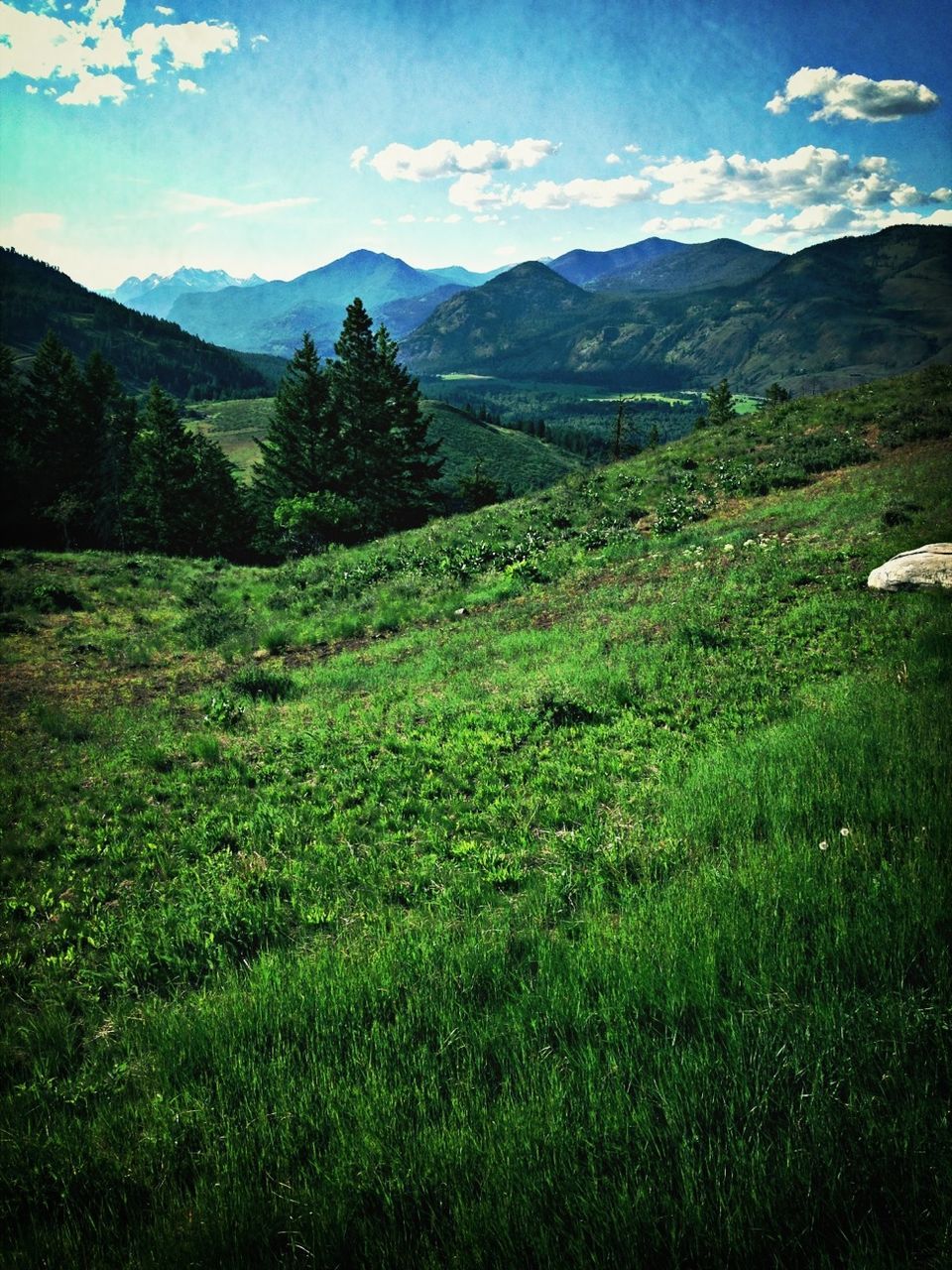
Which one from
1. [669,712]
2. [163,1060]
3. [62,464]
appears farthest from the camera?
[62,464]

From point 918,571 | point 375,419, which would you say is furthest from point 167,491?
point 918,571

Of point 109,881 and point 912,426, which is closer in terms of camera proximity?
point 109,881

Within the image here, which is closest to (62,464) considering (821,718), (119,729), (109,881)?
(119,729)

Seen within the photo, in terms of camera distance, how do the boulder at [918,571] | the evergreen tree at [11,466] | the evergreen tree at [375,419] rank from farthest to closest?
the evergreen tree at [11,466]
the evergreen tree at [375,419]
the boulder at [918,571]

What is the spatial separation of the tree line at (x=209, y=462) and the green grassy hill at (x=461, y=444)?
66878mm

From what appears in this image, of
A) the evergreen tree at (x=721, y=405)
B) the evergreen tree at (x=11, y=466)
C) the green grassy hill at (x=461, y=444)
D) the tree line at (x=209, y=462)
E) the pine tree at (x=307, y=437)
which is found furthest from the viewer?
the green grassy hill at (x=461, y=444)

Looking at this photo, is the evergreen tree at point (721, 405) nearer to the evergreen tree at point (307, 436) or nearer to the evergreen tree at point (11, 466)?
the evergreen tree at point (307, 436)

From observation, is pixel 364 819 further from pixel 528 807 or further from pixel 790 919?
pixel 790 919

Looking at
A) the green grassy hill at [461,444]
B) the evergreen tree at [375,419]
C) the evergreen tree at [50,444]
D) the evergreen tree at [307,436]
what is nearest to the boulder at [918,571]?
the evergreen tree at [375,419]

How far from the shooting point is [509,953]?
13.7 feet

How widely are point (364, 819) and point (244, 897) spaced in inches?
65.5

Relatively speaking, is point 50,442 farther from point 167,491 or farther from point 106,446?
point 167,491

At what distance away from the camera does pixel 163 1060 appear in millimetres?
3654

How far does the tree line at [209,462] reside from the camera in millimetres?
45562
